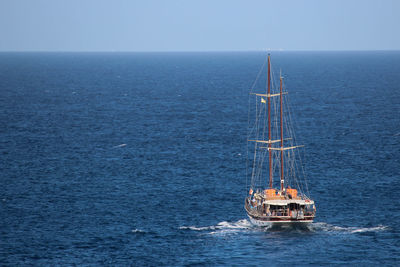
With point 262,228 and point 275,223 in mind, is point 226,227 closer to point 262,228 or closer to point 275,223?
point 262,228

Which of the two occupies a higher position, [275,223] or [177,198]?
[275,223]

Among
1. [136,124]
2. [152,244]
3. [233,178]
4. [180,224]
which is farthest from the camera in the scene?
[136,124]

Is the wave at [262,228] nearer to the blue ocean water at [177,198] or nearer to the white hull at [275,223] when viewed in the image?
the blue ocean water at [177,198]

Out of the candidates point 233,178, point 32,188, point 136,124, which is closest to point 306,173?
point 233,178

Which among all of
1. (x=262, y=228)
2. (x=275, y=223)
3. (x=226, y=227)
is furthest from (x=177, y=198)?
(x=275, y=223)

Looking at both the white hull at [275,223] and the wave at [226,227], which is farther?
the wave at [226,227]

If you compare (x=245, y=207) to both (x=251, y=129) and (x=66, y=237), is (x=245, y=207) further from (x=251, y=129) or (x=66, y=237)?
(x=251, y=129)

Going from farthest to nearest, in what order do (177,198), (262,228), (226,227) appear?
(177,198)
(226,227)
(262,228)

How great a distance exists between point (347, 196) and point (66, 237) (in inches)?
1845

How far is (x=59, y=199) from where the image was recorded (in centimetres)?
10869

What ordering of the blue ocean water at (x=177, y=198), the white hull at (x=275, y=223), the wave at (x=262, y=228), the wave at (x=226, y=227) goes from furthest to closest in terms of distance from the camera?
the wave at (x=226, y=227)
the wave at (x=262, y=228)
the white hull at (x=275, y=223)
the blue ocean water at (x=177, y=198)

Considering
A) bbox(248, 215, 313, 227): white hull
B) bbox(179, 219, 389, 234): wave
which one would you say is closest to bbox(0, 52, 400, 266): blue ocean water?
bbox(179, 219, 389, 234): wave

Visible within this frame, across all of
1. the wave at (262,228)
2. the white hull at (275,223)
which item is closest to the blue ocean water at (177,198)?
the wave at (262,228)

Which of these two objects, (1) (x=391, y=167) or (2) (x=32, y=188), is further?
(1) (x=391, y=167)
